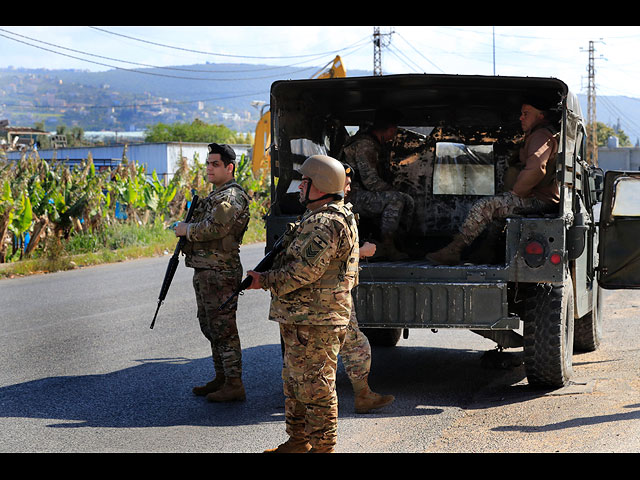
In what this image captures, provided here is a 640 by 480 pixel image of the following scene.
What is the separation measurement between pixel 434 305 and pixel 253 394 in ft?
5.17

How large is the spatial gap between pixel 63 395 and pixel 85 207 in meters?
11.8

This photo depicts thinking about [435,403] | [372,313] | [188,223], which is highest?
[188,223]

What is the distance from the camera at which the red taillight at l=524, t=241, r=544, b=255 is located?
687cm

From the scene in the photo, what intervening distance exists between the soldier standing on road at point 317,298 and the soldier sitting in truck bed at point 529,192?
2.78m

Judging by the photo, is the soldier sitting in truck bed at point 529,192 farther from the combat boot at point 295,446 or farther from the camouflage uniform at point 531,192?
the combat boot at point 295,446

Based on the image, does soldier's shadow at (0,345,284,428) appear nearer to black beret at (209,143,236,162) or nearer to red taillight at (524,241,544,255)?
black beret at (209,143,236,162)

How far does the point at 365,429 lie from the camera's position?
601 centimetres

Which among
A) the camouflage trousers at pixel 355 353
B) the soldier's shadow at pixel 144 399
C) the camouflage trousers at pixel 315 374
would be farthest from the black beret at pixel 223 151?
the camouflage trousers at pixel 315 374

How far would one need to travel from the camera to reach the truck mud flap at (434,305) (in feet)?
22.4

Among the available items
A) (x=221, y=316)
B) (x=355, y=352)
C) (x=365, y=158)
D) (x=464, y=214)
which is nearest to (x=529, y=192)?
(x=365, y=158)

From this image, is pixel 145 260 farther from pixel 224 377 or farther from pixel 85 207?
pixel 224 377

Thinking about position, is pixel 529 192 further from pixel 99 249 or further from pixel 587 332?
pixel 99 249

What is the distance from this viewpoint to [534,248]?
688 centimetres
